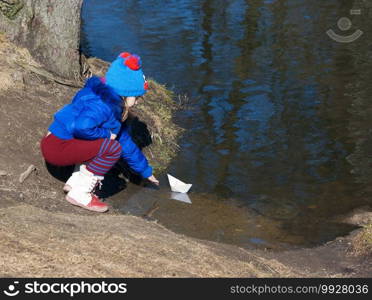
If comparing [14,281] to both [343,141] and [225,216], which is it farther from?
[343,141]

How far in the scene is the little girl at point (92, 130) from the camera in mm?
6473

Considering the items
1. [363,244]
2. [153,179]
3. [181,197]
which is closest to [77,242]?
[153,179]

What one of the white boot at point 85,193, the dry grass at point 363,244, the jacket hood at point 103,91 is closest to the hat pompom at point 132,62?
the jacket hood at point 103,91

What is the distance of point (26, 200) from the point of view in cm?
632

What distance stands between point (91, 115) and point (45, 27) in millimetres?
2241

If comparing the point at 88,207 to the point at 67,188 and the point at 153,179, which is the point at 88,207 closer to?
the point at 67,188

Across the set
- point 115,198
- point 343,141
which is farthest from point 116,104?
point 343,141

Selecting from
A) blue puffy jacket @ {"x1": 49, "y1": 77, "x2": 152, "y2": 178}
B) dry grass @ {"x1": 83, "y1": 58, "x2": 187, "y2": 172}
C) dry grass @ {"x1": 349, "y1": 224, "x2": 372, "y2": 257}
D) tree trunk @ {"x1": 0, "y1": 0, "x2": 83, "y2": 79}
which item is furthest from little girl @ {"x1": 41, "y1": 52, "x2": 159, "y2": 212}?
dry grass @ {"x1": 349, "y1": 224, "x2": 372, "y2": 257}

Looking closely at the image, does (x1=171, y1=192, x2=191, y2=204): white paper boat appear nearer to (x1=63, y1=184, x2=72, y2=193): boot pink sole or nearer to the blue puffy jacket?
the blue puffy jacket

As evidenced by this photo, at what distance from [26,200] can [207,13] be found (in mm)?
8233

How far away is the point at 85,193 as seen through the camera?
661 centimetres

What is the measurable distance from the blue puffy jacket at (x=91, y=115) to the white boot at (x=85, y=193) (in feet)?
1.16

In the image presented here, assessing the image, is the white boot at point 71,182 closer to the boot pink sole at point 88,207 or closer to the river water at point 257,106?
the boot pink sole at point 88,207

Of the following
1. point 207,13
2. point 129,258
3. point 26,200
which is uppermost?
point 129,258
